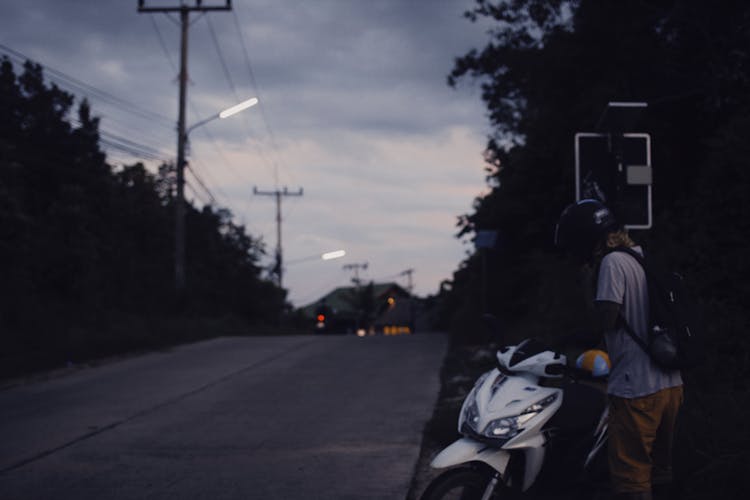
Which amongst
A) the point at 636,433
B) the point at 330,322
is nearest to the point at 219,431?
the point at 636,433

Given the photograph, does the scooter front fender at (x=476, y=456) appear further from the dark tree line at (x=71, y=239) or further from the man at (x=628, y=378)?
the dark tree line at (x=71, y=239)

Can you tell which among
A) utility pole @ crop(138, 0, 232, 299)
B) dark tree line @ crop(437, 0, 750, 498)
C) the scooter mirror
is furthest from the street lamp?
the scooter mirror

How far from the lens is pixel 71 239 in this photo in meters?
28.4

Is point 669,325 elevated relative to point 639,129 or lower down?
lower down

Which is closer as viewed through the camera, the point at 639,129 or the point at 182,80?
the point at 639,129

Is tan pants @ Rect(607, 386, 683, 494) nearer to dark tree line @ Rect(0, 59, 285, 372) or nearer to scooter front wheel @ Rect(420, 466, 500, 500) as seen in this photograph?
scooter front wheel @ Rect(420, 466, 500, 500)

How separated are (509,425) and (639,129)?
1509cm

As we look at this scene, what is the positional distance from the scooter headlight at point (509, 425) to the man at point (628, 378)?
1.32 feet

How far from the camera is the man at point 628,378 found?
3.82 metres

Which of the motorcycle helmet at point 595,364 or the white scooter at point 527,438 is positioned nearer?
the white scooter at point 527,438

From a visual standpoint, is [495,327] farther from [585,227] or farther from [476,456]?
[585,227]

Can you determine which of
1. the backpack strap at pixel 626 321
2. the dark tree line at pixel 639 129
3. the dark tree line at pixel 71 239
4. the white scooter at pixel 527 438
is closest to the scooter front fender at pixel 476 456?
the white scooter at pixel 527 438

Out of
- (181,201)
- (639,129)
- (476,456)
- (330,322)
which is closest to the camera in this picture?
(476,456)

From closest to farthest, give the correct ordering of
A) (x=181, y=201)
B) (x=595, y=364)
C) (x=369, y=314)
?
(x=595, y=364)
(x=181, y=201)
(x=369, y=314)
